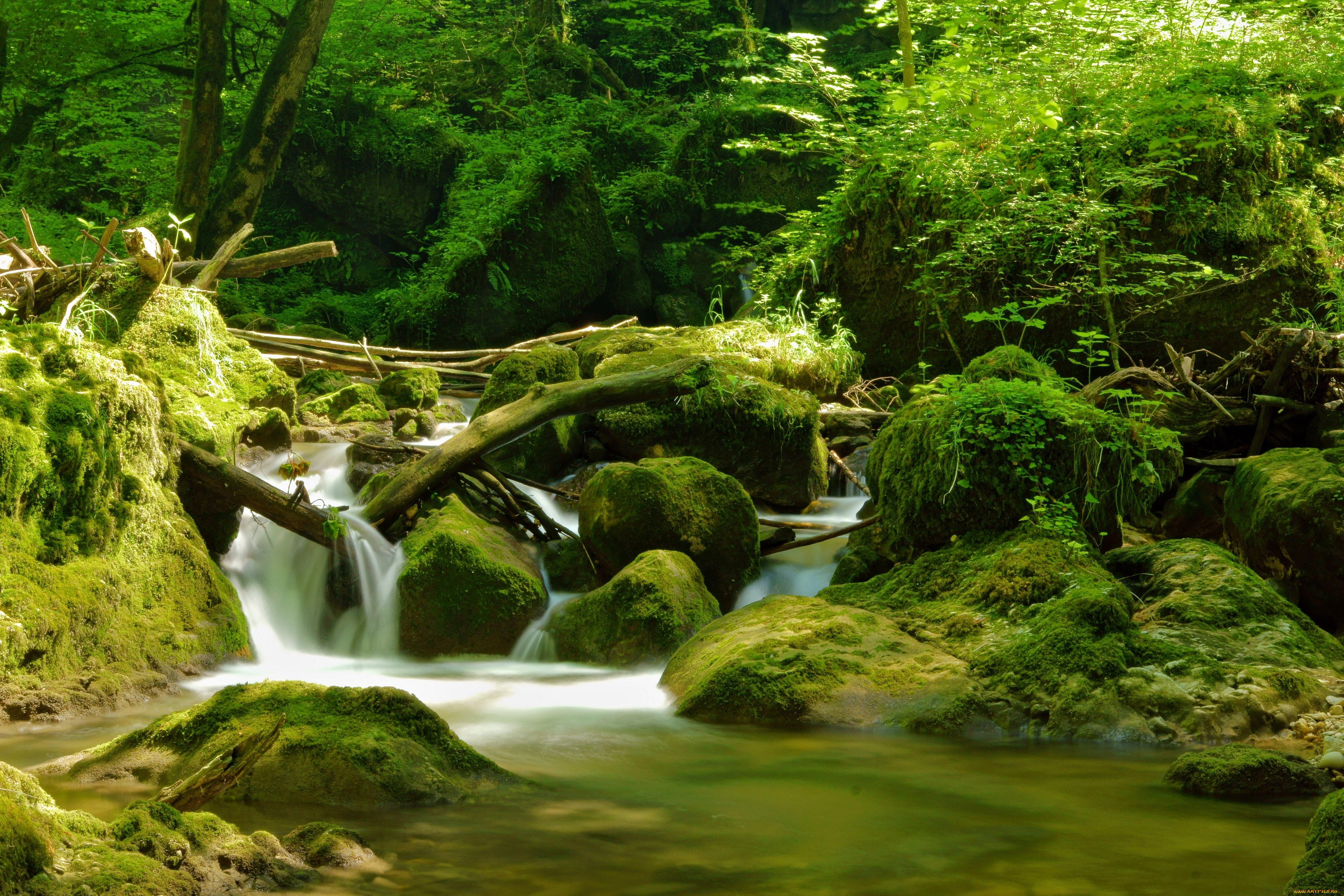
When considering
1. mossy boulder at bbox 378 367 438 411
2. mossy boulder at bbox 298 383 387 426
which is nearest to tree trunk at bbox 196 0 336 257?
mossy boulder at bbox 378 367 438 411

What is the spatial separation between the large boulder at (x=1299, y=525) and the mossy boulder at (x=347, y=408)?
779 centimetres

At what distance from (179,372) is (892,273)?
23.9ft

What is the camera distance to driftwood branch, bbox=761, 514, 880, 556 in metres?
7.45

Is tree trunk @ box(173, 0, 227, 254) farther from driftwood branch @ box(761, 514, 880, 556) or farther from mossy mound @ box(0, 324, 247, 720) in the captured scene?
driftwood branch @ box(761, 514, 880, 556)

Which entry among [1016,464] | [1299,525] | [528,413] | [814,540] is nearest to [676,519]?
[814,540]

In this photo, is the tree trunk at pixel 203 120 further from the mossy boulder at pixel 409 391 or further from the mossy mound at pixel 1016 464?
the mossy mound at pixel 1016 464

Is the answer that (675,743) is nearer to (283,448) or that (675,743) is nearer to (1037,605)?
(1037,605)

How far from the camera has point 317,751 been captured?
3541 mm

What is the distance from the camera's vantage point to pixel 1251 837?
329cm

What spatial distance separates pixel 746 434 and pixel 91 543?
207 inches

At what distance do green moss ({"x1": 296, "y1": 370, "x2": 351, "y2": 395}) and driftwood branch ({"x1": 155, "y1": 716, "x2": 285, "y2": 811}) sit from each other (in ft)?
26.7

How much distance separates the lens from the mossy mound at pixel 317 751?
11.2 ft

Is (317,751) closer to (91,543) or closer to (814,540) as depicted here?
(91,543)

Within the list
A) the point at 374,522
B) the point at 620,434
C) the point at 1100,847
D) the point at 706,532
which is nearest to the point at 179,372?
the point at 374,522
